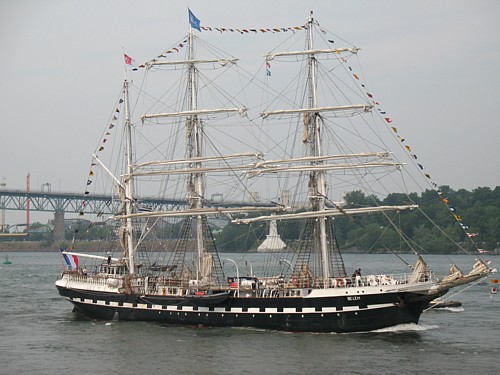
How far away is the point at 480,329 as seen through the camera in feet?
173

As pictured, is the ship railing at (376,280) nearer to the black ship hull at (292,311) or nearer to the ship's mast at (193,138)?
the black ship hull at (292,311)

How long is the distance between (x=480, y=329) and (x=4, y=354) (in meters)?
28.9

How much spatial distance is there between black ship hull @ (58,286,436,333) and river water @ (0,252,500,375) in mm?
623

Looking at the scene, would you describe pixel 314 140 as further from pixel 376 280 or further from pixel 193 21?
pixel 193 21

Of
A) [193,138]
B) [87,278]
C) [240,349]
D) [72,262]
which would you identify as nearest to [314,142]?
[193,138]

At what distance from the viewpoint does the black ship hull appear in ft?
159

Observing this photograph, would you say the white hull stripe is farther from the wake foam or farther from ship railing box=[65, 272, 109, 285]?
the wake foam

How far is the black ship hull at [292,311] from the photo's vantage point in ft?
159

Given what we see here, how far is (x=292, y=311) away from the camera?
49.6 meters

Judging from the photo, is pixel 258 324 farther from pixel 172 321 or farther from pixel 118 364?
pixel 118 364

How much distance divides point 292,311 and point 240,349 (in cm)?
582

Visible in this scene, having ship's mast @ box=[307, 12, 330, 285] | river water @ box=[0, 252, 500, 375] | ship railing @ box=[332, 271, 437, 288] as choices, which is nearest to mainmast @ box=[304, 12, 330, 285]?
ship's mast @ box=[307, 12, 330, 285]

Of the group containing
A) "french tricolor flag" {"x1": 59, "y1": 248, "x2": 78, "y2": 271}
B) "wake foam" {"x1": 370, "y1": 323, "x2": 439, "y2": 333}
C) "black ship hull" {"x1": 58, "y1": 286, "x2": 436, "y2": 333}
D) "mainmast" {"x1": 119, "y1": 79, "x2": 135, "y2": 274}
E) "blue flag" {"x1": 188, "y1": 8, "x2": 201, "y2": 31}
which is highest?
"blue flag" {"x1": 188, "y1": 8, "x2": 201, "y2": 31}

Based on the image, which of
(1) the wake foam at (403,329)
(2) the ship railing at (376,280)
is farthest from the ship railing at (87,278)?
(1) the wake foam at (403,329)
